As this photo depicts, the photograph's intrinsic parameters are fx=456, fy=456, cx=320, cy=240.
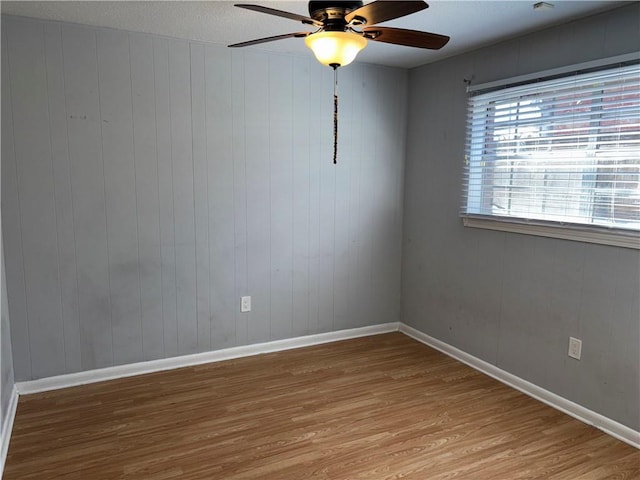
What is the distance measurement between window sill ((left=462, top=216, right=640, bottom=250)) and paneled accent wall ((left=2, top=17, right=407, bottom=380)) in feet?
3.19

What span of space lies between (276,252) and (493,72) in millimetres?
2020

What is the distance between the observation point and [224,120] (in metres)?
3.24

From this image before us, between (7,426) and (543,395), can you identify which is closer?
(7,426)

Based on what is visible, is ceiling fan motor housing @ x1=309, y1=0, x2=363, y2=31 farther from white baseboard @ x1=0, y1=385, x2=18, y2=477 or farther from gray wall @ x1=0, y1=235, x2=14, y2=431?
white baseboard @ x1=0, y1=385, x2=18, y2=477

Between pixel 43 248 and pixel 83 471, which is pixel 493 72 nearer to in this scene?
pixel 43 248

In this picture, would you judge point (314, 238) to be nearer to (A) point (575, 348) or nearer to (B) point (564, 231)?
(B) point (564, 231)

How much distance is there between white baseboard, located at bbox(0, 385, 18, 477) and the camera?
2189 mm


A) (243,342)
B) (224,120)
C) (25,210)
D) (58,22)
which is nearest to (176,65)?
(224,120)

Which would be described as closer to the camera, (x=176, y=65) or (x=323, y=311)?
(x=176, y=65)

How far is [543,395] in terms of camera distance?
113 inches

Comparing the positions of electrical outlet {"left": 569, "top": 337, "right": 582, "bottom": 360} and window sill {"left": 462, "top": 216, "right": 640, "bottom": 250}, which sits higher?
window sill {"left": 462, "top": 216, "right": 640, "bottom": 250}

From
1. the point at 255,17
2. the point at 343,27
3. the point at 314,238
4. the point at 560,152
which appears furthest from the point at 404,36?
the point at 314,238

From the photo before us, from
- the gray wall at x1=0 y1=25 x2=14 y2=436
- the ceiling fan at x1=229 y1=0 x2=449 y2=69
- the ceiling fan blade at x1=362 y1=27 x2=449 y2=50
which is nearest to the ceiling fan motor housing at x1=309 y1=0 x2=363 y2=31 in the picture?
the ceiling fan at x1=229 y1=0 x2=449 y2=69

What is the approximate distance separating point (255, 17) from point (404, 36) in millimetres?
989
